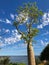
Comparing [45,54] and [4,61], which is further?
[4,61]

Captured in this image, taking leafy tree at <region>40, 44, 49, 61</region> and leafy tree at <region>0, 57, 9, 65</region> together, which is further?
leafy tree at <region>0, 57, 9, 65</region>

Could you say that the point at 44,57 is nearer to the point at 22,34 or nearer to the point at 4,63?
the point at 4,63

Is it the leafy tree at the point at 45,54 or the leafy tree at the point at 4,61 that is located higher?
the leafy tree at the point at 45,54

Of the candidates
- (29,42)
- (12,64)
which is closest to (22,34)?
(29,42)

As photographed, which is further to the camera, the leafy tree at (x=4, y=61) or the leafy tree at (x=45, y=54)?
the leafy tree at (x=4, y=61)

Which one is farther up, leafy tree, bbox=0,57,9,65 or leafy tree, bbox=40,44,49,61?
leafy tree, bbox=40,44,49,61

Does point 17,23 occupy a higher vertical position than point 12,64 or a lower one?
higher

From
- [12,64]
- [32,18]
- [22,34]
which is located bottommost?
[12,64]

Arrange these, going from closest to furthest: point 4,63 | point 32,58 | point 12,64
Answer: point 32,58
point 12,64
point 4,63

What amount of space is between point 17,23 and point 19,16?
59 centimetres

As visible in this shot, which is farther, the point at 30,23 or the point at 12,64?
the point at 12,64

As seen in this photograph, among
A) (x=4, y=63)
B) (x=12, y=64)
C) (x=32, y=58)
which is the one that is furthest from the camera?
(x=4, y=63)

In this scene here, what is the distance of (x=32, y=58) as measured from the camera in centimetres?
1647

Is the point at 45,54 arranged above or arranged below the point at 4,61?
above
